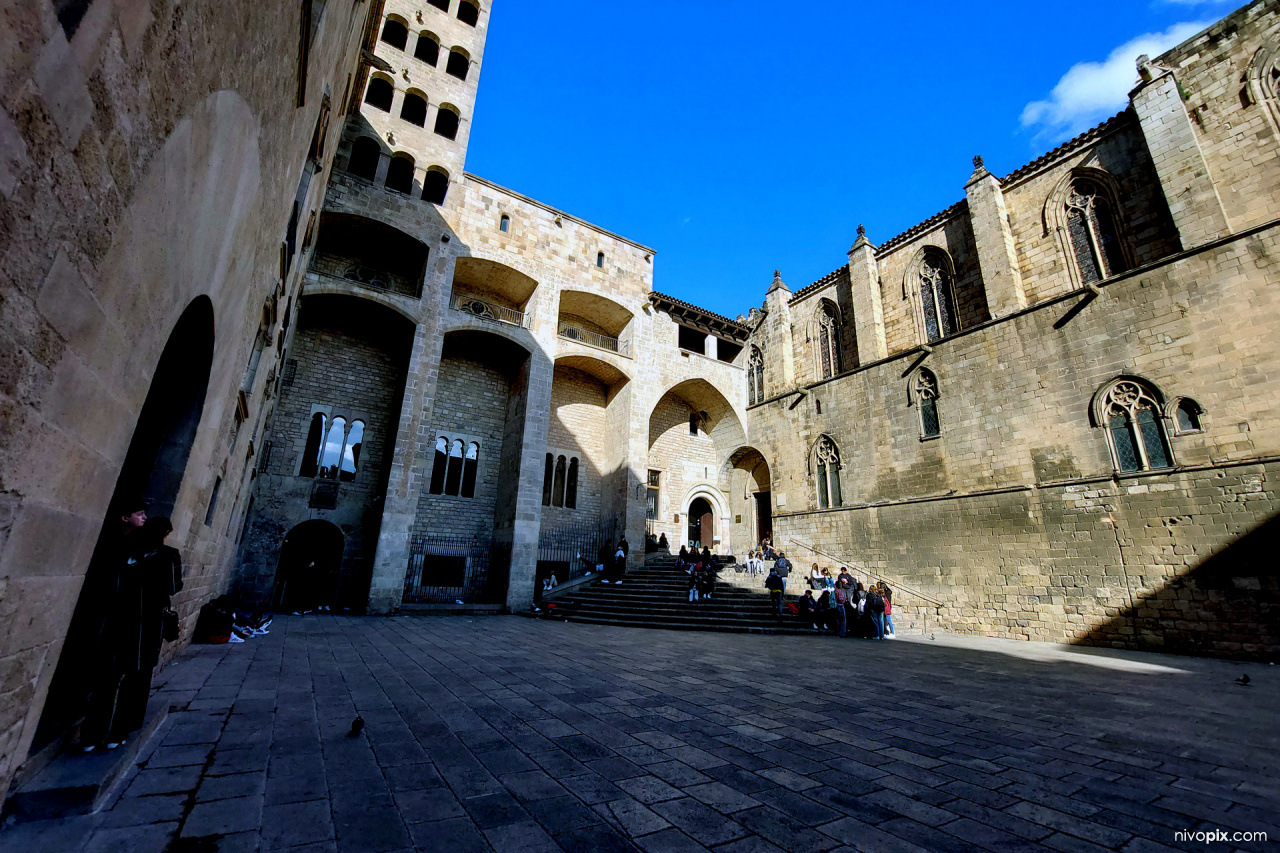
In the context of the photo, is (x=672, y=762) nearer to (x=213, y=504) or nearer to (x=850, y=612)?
(x=213, y=504)

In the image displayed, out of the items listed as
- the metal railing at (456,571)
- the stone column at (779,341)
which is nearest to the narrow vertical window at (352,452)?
the metal railing at (456,571)

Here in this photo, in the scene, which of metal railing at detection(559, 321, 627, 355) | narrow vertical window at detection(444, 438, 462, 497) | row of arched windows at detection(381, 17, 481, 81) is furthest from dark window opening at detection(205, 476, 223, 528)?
row of arched windows at detection(381, 17, 481, 81)

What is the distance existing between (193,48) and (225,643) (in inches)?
331

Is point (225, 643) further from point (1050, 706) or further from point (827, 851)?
point (1050, 706)

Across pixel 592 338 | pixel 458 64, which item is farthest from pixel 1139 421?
pixel 458 64

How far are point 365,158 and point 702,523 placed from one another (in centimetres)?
1886

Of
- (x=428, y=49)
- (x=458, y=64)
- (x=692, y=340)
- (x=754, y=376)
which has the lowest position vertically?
(x=754, y=376)

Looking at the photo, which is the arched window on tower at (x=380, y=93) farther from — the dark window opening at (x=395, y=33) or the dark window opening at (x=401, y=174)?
the dark window opening at (x=401, y=174)

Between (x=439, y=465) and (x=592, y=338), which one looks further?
(x=592, y=338)

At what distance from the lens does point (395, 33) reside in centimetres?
1752

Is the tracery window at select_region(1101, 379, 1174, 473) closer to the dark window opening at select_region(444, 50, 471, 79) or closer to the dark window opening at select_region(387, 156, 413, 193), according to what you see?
the dark window opening at select_region(387, 156, 413, 193)

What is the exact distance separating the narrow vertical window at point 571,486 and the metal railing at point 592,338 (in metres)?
4.92

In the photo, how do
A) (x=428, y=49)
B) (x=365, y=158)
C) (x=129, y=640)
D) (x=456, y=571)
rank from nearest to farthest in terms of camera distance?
1. (x=129, y=640)
2. (x=365, y=158)
3. (x=456, y=571)
4. (x=428, y=49)

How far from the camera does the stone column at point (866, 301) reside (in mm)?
16953
